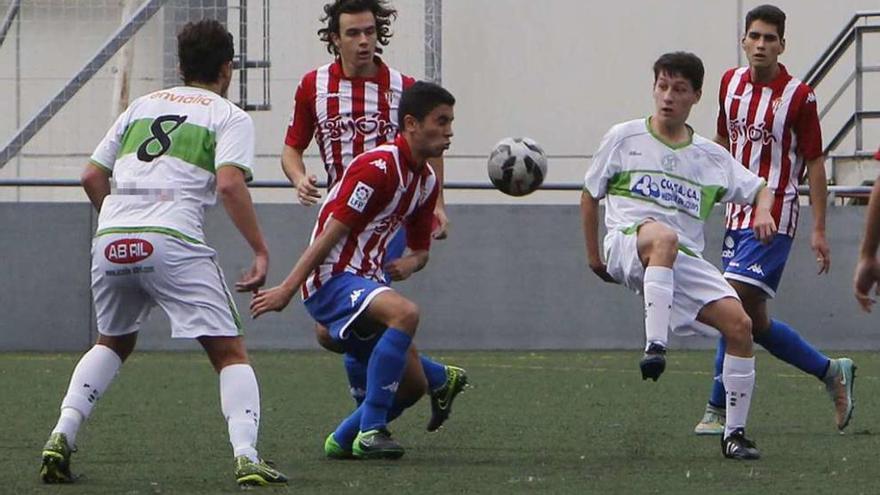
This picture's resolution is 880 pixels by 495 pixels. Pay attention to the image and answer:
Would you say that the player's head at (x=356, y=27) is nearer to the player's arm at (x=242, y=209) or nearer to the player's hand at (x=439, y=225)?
the player's hand at (x=439, y=225)

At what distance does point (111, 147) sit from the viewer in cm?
660

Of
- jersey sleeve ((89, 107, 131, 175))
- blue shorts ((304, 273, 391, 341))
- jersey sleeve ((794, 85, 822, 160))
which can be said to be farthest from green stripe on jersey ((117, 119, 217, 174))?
jersey sleeve ((794, 85, 822, 160))

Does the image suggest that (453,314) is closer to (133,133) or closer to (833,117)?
(833,117)

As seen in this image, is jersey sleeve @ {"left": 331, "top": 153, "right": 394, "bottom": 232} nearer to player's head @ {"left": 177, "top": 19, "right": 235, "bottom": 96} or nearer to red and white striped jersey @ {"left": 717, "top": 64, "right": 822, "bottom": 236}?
player's head @ {"left": 177, "top": 19, "right": 235, "bottom": 96}

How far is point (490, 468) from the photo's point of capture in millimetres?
6855

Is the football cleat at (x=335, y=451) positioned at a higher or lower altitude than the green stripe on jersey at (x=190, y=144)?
lower

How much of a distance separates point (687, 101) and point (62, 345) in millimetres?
7969

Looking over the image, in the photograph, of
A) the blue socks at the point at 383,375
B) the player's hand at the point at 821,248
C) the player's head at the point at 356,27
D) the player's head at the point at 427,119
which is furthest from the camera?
the player's hand at the point at 821,248

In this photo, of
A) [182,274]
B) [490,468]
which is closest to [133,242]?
[182,274]

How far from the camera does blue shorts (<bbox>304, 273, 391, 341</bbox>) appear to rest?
23.3ft

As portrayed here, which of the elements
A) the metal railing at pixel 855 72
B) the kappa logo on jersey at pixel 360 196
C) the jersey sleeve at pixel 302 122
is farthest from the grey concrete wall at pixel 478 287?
the kappa logo on jersey at pixel 360 196

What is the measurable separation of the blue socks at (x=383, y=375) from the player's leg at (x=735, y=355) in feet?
4.17

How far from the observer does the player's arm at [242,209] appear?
245 inches

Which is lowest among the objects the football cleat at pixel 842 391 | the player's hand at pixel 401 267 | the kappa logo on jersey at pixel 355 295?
the football cleat at pixel 842 391
